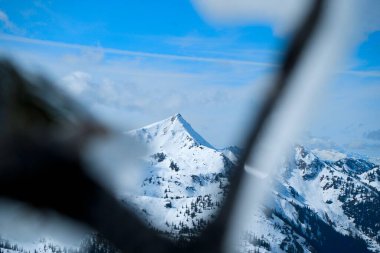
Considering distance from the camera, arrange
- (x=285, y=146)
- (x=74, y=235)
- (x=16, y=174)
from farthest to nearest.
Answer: (x=285, y=146), (x=74, y=235), (x=16, y=174)

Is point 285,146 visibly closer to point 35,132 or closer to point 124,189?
point 124,189

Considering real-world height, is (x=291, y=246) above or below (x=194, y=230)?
above

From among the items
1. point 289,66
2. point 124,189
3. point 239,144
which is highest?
point 289,66

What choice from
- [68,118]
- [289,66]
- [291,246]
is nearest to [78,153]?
[68,118]

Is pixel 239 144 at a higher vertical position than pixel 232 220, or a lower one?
higher

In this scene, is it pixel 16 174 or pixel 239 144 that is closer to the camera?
pixel 16 174

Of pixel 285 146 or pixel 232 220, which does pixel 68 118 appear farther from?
pixel 285 146

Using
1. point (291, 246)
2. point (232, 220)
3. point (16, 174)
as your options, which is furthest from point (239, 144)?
point (291, 246)

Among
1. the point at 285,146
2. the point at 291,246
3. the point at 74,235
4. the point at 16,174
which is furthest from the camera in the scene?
the point at 291,246

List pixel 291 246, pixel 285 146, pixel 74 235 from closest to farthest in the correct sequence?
pixel 74 235, pixel 285 146, pixel 291 246
